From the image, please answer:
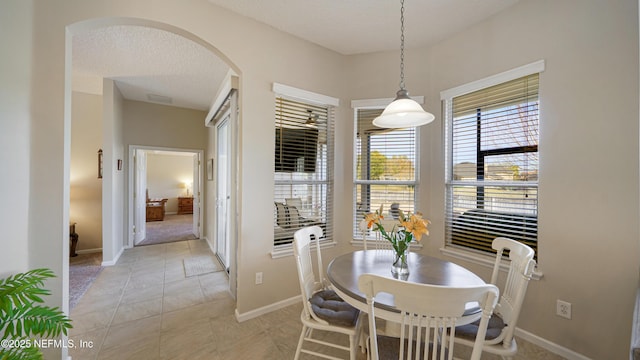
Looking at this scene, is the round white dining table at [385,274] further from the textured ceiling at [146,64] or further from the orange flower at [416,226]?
the textured ceiling at [146,64]

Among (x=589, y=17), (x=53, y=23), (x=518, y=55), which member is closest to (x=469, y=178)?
(x=518, y=55)

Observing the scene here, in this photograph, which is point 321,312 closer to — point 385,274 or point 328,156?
point 385,274

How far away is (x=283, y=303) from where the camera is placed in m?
2.67

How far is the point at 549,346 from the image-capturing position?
199 cm

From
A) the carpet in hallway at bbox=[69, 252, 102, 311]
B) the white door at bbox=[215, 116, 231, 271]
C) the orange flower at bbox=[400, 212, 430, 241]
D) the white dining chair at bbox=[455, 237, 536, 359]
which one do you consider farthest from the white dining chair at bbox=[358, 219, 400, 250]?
the carpet in hallway at bbox=[69, 252, 102, 311]

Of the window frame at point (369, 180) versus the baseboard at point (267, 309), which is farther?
the window frame at point (369, 180)

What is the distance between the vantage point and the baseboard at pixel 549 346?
1.88 meters

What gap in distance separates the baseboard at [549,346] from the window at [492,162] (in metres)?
0.72

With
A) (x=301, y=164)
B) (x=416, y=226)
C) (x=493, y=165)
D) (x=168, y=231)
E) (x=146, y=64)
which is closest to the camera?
(x=416, y=226)

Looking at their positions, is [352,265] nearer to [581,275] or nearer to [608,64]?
[581,275]

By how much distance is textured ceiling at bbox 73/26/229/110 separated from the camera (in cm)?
282

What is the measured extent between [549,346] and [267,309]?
2.45m

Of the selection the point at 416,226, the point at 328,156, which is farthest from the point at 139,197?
the point at 416,226

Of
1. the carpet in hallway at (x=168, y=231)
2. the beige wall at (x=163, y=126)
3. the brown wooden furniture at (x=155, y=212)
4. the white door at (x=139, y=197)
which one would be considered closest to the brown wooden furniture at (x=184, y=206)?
the carpet in hallway at (x=168, y=231)
